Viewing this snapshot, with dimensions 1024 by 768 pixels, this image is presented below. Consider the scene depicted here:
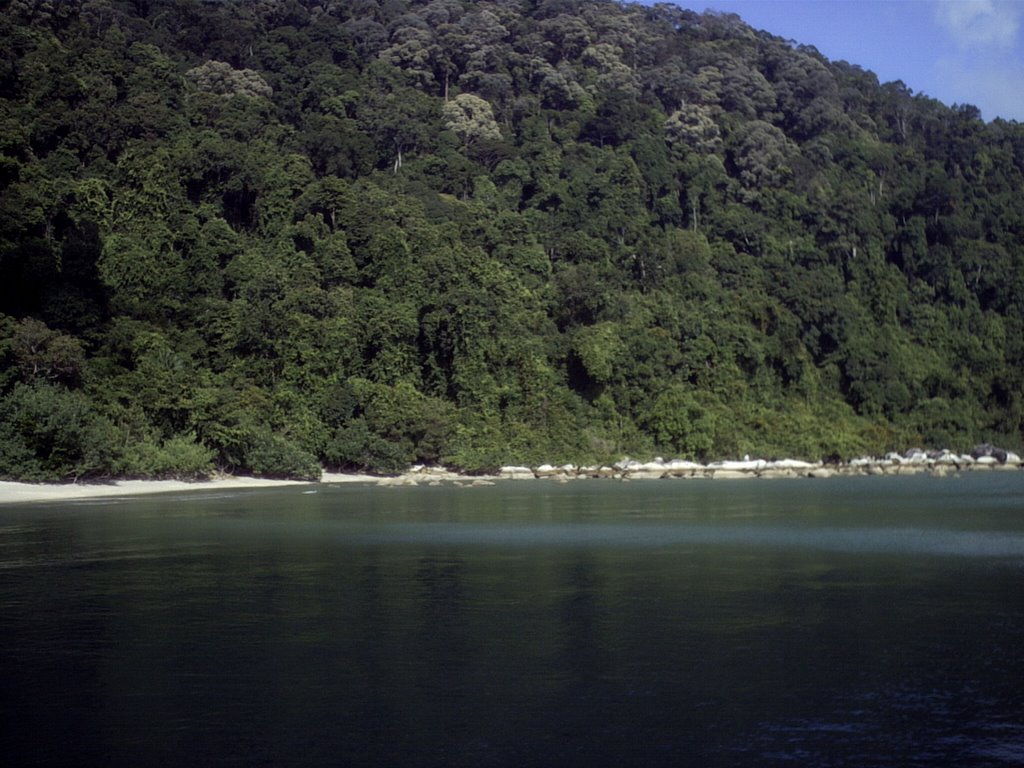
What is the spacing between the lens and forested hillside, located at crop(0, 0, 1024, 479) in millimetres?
63094

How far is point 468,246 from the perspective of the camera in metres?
85.1

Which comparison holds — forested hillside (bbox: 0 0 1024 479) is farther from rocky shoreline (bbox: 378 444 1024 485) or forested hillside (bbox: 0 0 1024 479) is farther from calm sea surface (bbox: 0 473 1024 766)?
calm sea surface (bbox: 0 473 1024 766)

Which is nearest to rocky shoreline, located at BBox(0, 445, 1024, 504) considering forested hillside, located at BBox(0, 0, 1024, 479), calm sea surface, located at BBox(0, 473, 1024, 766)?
forested hillside, located at BBox(0, 0, 1024, 479)

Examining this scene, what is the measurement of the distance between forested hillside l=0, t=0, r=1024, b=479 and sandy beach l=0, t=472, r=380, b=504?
947 millimetres

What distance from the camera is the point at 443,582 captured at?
2273 centimetres

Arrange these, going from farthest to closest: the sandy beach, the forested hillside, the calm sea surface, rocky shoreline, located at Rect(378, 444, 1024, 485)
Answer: rocky shoreline, located at Rect(378, 444, 1024, 485) → the forested hillside → the sandy beach → the calm sea surface

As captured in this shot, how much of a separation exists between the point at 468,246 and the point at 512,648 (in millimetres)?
70433

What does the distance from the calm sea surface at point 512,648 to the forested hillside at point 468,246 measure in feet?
98.2

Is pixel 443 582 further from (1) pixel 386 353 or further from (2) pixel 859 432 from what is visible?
(2) pixel 859 432

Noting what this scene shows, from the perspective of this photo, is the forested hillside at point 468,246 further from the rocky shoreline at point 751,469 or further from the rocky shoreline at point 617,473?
the rocky shoreline at point 751,469

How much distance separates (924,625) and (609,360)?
199 ft

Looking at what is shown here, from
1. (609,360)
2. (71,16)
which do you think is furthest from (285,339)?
(71,16)

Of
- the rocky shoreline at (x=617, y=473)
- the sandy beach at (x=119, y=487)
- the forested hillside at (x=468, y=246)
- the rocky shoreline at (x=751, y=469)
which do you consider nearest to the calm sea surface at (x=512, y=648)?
the sandy beach at (x=119, y=487)

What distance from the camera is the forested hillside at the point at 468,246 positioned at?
63.1 meters
